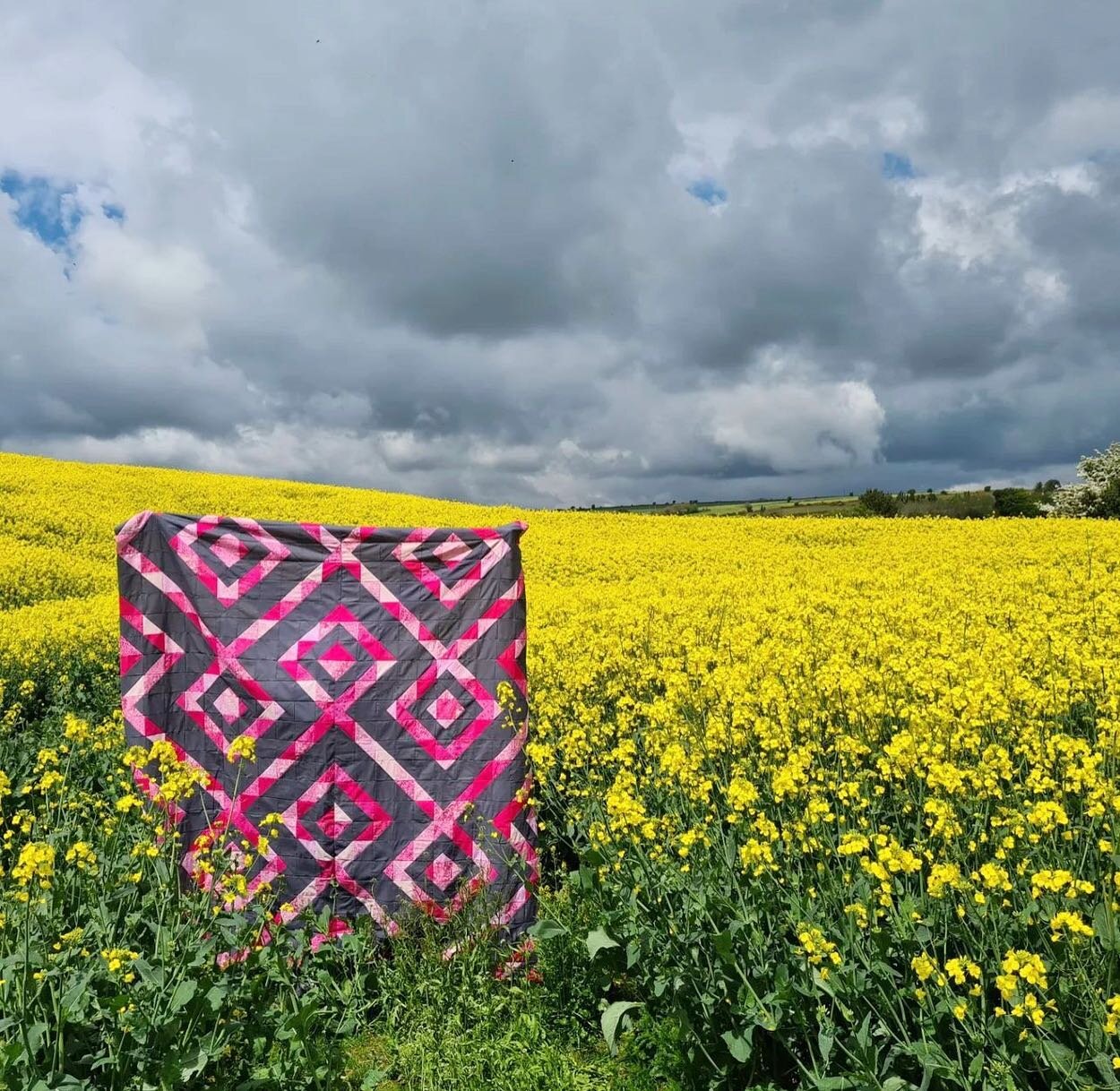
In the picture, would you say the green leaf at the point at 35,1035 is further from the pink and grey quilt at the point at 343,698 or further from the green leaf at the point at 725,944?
the green leaf at the point at 725,944

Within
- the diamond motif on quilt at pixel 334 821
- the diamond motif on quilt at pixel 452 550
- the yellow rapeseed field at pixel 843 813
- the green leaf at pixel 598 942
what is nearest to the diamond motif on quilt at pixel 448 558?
the diamond motif on quilt at pixel 452 550

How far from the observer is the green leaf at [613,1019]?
3.67 metres

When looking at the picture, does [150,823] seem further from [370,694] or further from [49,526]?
[49,526]

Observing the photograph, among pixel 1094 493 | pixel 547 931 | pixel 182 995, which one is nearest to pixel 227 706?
pixel 182 995

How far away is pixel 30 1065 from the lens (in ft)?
8.95

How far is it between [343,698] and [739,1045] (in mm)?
2603

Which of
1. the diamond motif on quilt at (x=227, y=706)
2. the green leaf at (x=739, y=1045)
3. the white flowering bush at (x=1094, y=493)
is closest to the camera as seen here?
the green leaf at (x=739, y=1045)

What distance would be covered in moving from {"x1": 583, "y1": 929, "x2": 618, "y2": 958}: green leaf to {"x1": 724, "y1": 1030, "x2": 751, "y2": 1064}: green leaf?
80cm

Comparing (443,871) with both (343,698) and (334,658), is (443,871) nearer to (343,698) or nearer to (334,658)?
(343,698)

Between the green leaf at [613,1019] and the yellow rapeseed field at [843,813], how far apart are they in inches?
4.6

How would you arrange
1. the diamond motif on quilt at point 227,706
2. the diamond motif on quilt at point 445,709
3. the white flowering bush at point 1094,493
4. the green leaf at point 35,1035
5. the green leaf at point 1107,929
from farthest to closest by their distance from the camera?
1. the white flowering bush at point 1094,493
2. the diamond motif on quilt at point 445,709
3. the diamond motif on quilt at point 227,706
4. the green leaf at point 35,1035
5. the green leaf at point 1107,929

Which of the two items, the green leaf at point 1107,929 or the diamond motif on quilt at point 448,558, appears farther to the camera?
the diamond motif on quilt at point 448,558

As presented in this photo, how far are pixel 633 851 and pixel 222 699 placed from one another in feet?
7.81

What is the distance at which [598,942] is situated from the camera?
3768 mm
